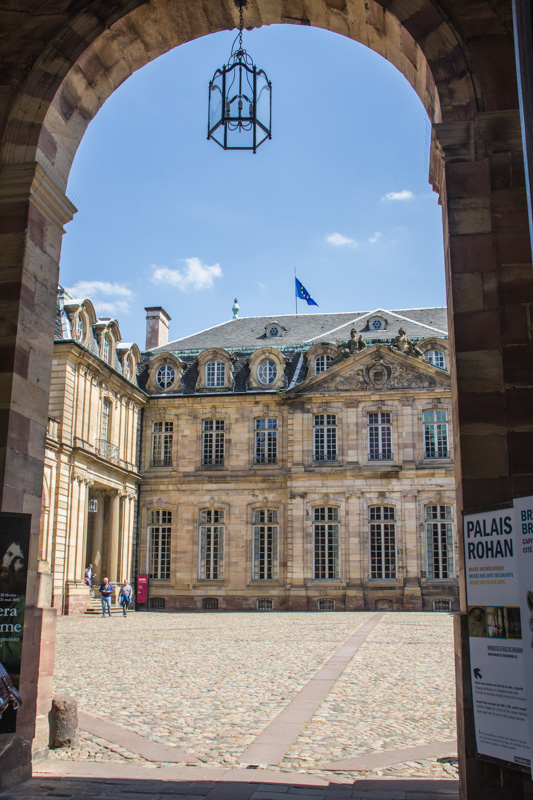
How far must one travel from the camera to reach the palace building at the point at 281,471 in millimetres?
31062

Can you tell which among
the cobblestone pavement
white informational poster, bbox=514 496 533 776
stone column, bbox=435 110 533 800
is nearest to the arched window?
the cobblestone pavement

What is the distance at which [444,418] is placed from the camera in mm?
31859

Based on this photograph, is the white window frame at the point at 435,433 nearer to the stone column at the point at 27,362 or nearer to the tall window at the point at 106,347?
the tall window at the point at 106,347


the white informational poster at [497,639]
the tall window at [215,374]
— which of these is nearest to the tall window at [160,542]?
the tall window at [215,374]

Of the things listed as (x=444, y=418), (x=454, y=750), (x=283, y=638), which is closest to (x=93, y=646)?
(x=283, y=638)

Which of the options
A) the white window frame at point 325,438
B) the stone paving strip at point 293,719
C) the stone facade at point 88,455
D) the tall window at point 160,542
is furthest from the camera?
the tall window at point 160,542

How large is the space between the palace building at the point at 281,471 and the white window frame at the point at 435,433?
0.06m

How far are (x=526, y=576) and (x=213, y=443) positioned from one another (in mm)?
30299

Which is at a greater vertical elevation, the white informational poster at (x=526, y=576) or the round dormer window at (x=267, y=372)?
the round dormer window at (x=267, y=372)

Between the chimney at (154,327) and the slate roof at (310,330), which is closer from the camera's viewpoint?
the slate roof at (310,330)

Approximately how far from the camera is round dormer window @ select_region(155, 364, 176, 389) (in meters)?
35.1

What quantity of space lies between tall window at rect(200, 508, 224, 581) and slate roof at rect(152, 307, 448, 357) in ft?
25.3

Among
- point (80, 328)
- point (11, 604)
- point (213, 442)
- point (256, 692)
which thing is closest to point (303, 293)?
point (213, 442)

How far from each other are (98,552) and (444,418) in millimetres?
15003
